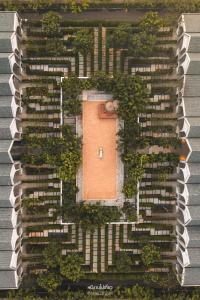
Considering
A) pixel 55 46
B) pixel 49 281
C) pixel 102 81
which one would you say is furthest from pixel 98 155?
pixel 49 281

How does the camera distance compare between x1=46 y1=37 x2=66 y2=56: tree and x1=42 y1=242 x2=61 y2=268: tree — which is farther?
x1=46 y1=37 x2=66 y2=56: tree

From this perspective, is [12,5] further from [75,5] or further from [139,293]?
[139,293]

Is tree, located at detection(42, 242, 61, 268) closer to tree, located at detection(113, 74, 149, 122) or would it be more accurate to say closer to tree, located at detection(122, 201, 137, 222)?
tree, located at detection(122, 201, 137, 222)

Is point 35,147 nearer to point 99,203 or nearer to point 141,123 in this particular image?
point 99,203

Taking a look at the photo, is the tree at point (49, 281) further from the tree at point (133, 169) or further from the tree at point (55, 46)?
the tree at point (55, 46)

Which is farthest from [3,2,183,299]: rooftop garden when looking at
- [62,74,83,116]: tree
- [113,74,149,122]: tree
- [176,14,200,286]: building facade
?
[176,14,200,286]: building facade

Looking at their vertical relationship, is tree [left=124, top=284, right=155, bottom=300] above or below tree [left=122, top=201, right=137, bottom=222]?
below

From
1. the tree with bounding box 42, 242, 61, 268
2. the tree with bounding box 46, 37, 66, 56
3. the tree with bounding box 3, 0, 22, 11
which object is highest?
the tree with bounding box 3, 0, 22, 11

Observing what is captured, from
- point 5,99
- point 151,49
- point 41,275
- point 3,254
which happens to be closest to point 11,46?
point 5,99
